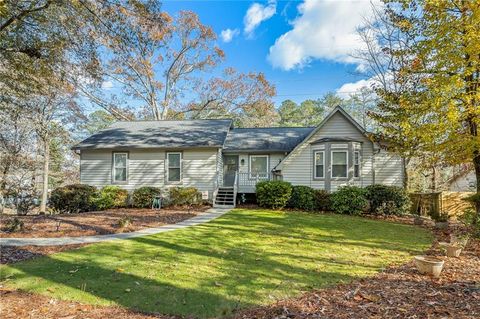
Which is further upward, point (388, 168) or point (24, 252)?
point (388, 168)

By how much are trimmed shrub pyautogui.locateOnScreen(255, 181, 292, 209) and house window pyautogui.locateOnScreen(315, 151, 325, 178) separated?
199cm

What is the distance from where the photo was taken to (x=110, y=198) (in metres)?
17.0

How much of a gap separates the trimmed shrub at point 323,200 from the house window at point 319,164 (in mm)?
1296

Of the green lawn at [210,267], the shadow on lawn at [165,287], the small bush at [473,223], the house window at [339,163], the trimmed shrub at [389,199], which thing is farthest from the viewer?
the house window at [339,163]

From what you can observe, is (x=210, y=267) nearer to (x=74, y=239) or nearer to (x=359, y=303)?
(x=359, y=303)

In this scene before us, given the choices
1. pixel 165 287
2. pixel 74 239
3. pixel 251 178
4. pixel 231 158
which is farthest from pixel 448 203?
pixel 74 239

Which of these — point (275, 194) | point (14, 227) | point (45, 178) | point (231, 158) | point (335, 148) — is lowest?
point (14, 227)

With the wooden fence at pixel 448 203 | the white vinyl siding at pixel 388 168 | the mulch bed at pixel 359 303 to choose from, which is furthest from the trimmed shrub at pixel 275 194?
the mulch bed at pixel 359 303

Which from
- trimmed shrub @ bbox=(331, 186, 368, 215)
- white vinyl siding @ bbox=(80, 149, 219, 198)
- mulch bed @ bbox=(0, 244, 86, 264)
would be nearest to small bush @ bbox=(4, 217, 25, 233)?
mulch bed @ bbox=(0, 244, 86, 264)

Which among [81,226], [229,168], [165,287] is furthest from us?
[229,168]

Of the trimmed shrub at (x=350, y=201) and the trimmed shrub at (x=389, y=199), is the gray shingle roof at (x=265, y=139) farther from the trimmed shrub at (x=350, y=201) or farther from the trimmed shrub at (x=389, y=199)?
the trimmed shrub at (x=389, y=199)

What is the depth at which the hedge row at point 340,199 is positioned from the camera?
14234mm

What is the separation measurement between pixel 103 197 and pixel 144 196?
7.68 feet

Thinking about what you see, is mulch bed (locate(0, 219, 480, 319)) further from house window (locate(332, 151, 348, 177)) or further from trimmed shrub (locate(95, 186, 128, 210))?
trimmed shrub (locate(95, 186, 128, 210))
